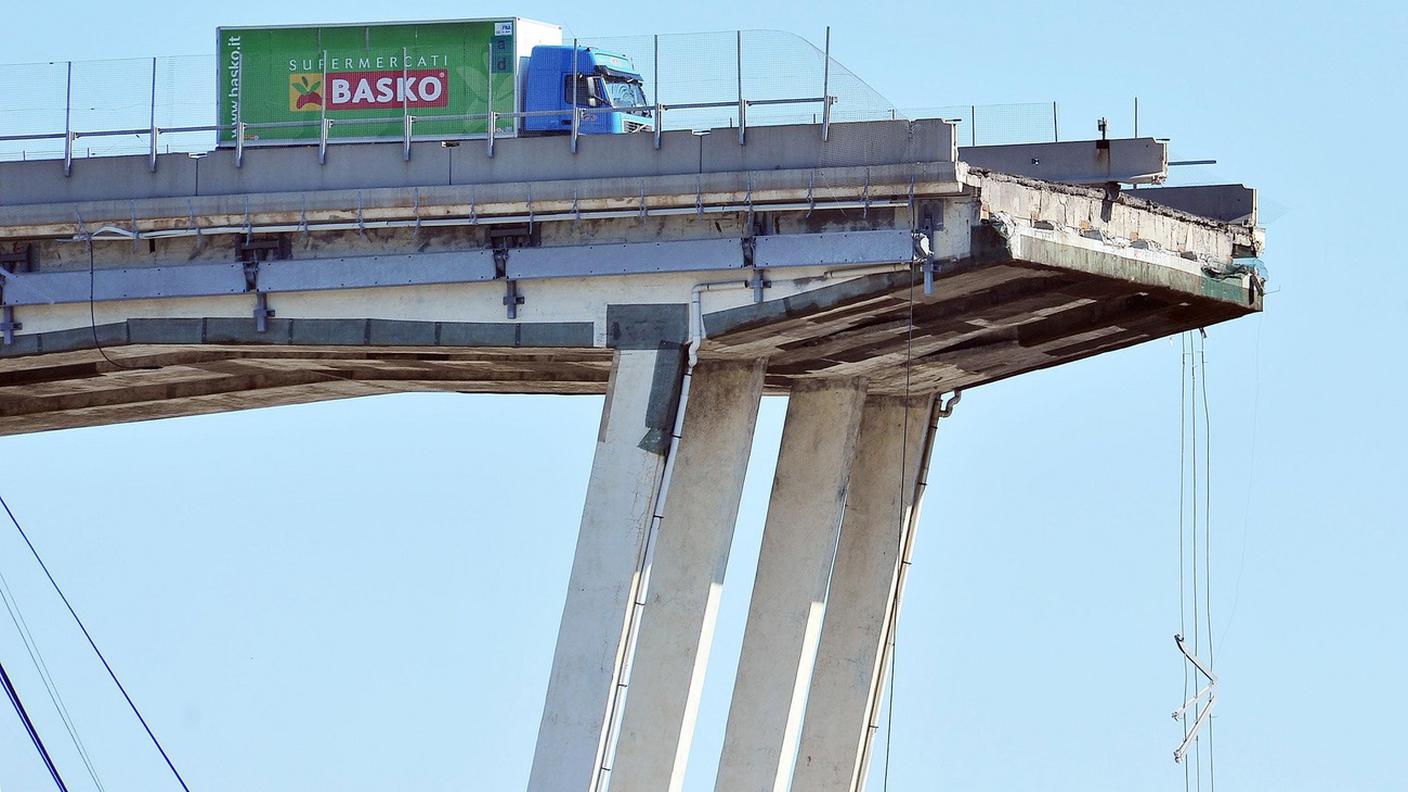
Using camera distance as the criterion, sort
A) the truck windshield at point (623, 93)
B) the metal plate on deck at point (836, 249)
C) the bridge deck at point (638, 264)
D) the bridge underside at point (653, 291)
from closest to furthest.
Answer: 1. the metal plate on deck at point (836, 249)
2. the bridge deck at point (638, 264)
3. the bridge underside at point (653, 291)
4. the truck windshield at point (623, 93)

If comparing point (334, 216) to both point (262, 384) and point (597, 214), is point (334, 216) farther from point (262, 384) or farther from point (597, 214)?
point (262, 384)

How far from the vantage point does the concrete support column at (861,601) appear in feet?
209

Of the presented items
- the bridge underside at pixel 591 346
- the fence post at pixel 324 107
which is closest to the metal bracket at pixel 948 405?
the bridge underside at pixel 591 346

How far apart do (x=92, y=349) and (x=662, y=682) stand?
12.9m

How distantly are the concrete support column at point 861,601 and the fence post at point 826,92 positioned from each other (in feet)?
39.1

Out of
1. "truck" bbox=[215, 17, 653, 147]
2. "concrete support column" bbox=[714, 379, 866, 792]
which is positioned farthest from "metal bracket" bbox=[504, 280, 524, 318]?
"concrete support column" bbox=[714, 379, 866, 792]

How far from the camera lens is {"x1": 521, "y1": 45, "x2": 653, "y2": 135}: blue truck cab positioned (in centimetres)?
5719

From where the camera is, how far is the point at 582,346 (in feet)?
178

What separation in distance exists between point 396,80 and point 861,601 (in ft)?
52.6

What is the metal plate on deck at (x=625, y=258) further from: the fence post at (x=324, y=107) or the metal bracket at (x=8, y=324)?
the metal bracket at (x=8, y=324)

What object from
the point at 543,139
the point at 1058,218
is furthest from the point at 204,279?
the point at 1058,218

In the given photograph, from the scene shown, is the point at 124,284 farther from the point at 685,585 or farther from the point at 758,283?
the point at 758,283

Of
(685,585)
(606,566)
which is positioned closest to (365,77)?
(606,566)

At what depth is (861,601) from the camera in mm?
64125
